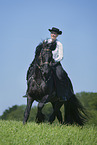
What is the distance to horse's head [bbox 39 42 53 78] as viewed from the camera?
9.28 metres

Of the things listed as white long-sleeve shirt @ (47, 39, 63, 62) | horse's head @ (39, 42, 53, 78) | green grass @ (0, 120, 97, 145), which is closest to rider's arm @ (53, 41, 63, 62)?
white long-sleeve shirt @ (47, 39, 63, 62)

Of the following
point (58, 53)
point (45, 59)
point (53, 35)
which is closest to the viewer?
point (45, 59)

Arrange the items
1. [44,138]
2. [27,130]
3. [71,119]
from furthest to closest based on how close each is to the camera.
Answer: [71,119]
[27,130]
[44,138]

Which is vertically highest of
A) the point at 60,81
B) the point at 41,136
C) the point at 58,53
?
the point at 58,53

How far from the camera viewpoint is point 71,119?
12195 millimetres

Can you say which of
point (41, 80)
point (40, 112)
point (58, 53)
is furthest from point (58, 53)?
point (40, 112)

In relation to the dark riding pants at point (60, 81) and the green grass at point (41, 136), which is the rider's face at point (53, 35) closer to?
the dark riding pants at point (60, 81)

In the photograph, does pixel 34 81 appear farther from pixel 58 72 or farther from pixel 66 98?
pixel 66 98

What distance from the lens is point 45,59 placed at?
368 inches

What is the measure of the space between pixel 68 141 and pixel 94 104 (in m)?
43.1

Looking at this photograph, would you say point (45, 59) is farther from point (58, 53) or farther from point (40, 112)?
point (40, 112)

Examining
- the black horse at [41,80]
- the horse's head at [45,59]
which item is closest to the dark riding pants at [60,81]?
the black horse at [41,80]

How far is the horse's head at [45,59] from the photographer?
30.4ft

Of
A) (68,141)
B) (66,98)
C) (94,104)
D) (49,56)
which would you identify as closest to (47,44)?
(49,56)
